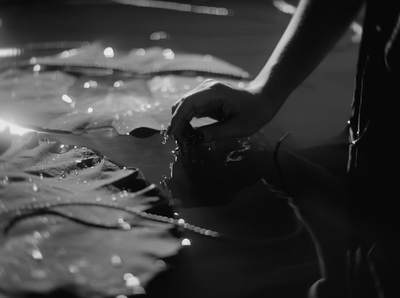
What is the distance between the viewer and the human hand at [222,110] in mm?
1051

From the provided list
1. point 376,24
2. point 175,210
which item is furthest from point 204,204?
point 376,24

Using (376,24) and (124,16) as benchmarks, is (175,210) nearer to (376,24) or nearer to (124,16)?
(376,24)

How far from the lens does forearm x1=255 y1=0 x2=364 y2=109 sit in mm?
1154

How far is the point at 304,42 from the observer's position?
1.16m

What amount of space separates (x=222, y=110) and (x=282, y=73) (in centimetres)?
18

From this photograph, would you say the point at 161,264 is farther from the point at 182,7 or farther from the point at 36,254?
the point at 182,7

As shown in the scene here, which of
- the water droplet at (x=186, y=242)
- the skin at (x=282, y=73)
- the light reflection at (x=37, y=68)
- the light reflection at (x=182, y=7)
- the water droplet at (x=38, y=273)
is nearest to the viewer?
the water droplet at (x=38, y=273)

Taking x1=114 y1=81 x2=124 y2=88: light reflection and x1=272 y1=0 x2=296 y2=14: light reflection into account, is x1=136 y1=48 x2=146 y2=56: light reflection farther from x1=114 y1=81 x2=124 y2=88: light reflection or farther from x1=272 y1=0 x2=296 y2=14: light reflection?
x1=272 y1=0 x2=296 y2=14: light reflection

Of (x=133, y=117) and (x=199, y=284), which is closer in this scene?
(x=199, y=284)

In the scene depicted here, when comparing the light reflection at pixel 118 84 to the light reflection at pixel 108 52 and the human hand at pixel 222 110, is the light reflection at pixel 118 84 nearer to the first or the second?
the light reflection at pixel 108 52

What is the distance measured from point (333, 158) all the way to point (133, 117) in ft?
1.73

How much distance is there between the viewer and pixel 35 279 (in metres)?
0.81

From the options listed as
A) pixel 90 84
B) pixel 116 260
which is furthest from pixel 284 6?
pixel 116 260

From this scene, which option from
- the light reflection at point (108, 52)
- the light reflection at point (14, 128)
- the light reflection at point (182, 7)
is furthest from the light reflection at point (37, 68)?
the light reflection at point (182, 7)
